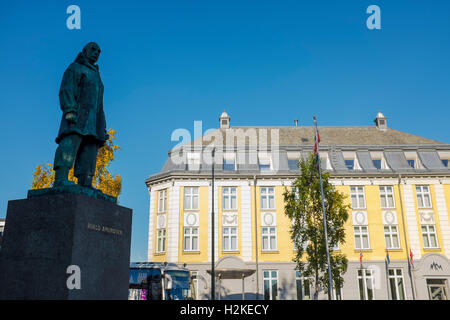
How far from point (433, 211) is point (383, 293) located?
770 cm

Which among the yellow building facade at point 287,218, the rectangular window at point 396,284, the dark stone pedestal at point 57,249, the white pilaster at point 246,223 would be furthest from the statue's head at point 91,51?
the rectangular window at point 396,284

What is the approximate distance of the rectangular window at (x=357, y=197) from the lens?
97.9ft

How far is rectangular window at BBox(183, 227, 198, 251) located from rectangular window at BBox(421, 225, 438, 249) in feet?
57.5

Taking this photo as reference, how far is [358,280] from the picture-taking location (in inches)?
1104

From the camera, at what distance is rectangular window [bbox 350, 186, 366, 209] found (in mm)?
29828

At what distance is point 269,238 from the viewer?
29.1 metres

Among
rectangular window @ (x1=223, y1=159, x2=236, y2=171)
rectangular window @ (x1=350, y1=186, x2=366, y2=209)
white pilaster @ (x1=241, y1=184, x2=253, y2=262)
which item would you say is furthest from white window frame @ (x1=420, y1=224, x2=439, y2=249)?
rectangular window @ (x1=223, y1=159, x2=236, y2=171)

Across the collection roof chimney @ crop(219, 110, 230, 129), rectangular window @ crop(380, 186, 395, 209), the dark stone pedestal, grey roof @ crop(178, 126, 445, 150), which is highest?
roof chimney @ crop(219, 110, 230, 129)

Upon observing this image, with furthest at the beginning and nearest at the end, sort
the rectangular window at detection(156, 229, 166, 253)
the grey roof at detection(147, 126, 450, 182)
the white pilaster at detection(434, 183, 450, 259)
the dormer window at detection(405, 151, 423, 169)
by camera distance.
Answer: the dormer window at detection(405, 151, 423, 169) < the grey roof at detection(147, 126, 450, 182) < the rectangular window at detection(156, 229, 166, 253) < the white pilaster at detection(434, 183, 450, 259)

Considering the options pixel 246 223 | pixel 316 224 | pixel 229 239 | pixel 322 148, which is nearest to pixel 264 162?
pixel 322 148

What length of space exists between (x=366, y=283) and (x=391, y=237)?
4122mm

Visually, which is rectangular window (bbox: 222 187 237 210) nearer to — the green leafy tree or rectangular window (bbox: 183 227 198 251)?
rectangular window (bbox: 183 227 198 251)

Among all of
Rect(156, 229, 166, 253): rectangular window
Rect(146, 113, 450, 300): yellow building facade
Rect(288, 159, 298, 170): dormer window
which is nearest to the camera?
Rect(146, 113, 450, 300): yellow building facade
